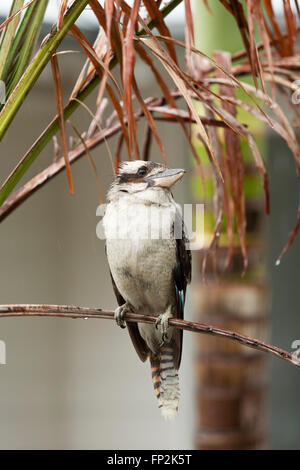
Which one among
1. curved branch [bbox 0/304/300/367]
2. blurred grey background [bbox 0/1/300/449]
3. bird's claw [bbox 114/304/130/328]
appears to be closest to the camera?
curved branch [bbox 0/304/300/367]

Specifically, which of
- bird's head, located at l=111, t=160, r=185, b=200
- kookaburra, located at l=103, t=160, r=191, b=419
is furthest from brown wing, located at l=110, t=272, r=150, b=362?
bird's head, located at l=111, t=160, r=185, b=200

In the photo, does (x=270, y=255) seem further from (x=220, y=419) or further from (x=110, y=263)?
(x=110, y=263)

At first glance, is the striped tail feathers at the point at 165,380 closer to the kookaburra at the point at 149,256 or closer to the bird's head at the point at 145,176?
the kookaburra at the point at 149,256

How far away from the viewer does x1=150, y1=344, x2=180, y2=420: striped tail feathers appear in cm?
92

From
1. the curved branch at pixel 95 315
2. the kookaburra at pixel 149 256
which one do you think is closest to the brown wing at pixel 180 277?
the kookaburra at pixel 149 256

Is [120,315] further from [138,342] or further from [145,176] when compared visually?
[145,176]

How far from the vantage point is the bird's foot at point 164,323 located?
2.96ft

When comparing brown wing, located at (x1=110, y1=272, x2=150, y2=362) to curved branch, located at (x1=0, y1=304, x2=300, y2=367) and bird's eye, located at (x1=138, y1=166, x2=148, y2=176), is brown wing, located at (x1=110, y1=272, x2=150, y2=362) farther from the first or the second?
bird's eye, located at (x1=138, y1=166, x2=148, y2=176)

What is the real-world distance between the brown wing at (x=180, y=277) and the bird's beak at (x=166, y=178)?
2.5 inches

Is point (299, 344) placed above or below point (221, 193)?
below

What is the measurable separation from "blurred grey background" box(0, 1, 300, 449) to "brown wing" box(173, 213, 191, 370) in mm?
56

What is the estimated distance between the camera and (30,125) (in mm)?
1115

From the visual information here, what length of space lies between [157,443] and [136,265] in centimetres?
47
